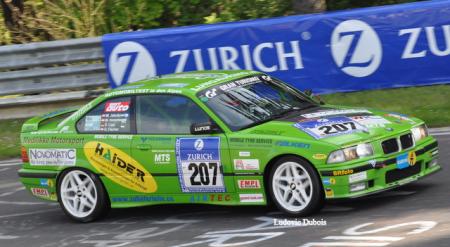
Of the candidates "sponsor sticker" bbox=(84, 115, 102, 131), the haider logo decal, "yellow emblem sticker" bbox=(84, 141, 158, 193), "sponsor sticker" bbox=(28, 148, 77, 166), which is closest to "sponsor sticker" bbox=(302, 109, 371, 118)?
"yellow emblem sticker" bbox=(84, 141, 158, 193)

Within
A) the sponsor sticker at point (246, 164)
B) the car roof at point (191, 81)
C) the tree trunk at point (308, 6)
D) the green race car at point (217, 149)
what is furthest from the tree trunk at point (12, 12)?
the sponsor sticker at point (246, 164)

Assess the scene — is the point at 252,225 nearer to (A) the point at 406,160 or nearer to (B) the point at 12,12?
(A) the point at 406,160

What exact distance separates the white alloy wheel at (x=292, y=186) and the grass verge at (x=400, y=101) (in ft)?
15.9

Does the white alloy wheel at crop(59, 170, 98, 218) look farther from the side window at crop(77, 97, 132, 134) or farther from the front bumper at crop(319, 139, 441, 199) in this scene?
the front bumper at crop(319, 139, 441, 199)

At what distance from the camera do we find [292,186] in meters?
7.60

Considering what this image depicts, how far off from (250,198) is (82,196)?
194 centimetres

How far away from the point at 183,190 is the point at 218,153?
0.56m

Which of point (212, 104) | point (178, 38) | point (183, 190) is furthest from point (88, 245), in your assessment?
point (178, 38)

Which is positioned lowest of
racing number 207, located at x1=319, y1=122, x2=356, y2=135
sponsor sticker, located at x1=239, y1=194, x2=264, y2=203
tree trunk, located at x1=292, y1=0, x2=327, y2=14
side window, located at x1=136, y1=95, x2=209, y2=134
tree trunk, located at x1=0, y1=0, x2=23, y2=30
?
sponsor sticker, located at x1=239, y1=194, x2=264, y2=203

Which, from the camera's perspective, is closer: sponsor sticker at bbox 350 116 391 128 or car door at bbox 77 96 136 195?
sponsor sticker at bbox 350 116 391 128

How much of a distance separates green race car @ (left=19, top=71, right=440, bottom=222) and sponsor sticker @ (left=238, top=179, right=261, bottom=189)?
13mm

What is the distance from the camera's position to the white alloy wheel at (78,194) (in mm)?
8805

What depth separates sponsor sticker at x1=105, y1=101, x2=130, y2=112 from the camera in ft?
28.5

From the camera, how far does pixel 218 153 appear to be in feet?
26.0
